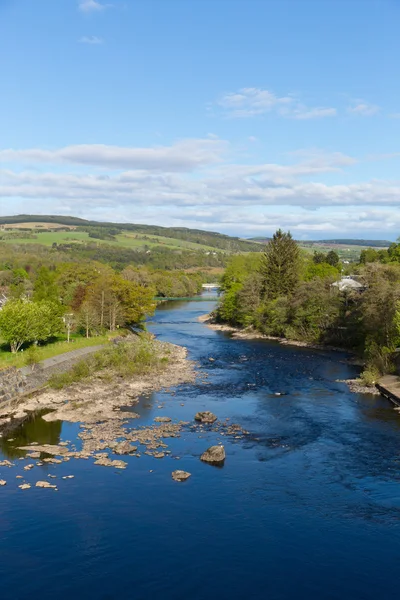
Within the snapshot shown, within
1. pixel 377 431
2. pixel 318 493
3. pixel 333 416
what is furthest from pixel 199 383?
pixel 318 493

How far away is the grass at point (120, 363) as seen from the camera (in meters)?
45.4

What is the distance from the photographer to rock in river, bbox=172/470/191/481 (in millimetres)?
25609

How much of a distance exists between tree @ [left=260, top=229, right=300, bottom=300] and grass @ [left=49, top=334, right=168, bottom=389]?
120 feet

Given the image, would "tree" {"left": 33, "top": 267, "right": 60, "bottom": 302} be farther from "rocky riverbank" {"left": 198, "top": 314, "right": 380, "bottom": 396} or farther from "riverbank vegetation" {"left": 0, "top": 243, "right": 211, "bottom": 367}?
"rocky riverbank" {"left": 198, "top": 314, "right": 380, "bottom": 396}

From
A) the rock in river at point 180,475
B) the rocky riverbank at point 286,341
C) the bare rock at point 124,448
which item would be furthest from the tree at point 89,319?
the rock in river at point 180,475

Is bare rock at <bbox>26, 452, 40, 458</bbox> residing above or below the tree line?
below

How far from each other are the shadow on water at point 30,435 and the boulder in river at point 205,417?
8689 mm

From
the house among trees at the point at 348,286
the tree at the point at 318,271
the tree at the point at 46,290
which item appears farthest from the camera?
the tree at the point at 318,271

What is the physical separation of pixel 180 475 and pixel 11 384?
741 inches

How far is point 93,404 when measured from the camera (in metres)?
38.3

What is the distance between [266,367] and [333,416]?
1668 centimetres

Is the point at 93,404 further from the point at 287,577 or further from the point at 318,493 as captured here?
the point at 287,577

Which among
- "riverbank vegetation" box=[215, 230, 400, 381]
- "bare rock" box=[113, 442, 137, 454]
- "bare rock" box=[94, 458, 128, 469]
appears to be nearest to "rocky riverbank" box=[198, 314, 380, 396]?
"riverbank vegetation" box=[215, 230, 400, 381]

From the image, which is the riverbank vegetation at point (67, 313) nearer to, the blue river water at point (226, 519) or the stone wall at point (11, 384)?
the stone wall at point (11, 384)
